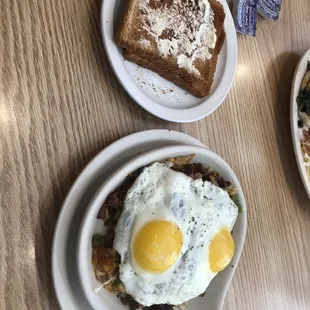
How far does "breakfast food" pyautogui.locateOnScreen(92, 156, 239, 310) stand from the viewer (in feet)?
3.81

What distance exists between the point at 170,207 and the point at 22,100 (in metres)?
0.50

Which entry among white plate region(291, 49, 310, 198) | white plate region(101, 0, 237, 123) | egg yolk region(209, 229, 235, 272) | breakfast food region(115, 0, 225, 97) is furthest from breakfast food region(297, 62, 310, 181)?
egg yolk region(209, 229, 235, 272)

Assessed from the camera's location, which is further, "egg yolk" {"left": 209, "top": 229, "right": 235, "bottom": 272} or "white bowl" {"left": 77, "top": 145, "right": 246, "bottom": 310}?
"egg yolk" {"left": 209, "top": 229, "right": 235, "bottom": 272}

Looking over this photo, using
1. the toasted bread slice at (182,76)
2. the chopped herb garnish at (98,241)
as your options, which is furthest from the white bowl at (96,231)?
the toasted bread slice at (182,76)

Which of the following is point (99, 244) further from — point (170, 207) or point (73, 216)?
point (170, 207)

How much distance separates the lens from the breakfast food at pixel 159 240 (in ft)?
3.81

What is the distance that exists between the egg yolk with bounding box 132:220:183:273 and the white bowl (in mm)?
134

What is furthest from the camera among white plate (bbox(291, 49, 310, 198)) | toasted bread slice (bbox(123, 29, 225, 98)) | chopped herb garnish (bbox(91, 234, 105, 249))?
white plate (bbox(291, 49, 310, 198))

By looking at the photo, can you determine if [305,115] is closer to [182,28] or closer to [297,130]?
[297,130]

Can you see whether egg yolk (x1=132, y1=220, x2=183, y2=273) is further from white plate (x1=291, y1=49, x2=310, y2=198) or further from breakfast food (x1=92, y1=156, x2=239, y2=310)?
white plate (x1=291, y1=49, x2=310, y2=198)

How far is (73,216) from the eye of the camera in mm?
1179

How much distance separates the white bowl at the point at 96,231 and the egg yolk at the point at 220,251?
5.5 inches

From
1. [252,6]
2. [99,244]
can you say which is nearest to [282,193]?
[252,6]

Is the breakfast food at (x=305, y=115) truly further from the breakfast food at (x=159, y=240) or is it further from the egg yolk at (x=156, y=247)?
the egg yolk at (x=156, y=247)
